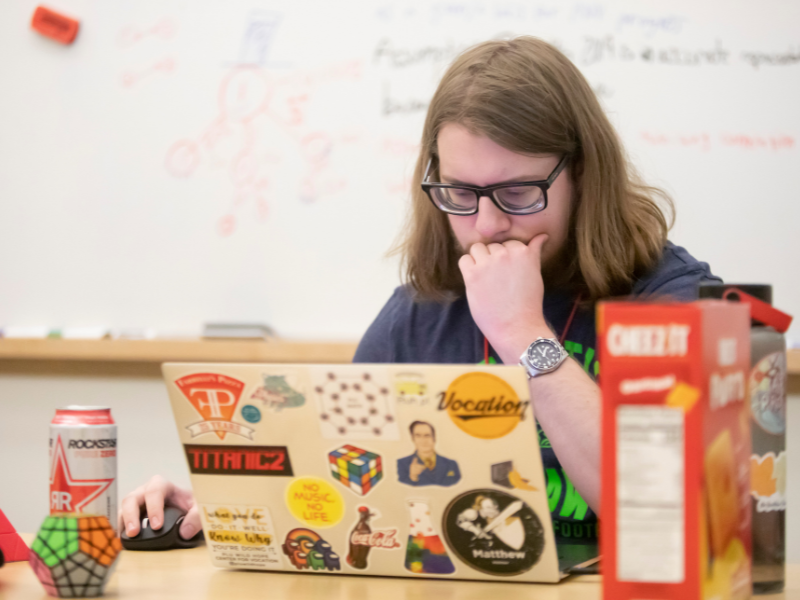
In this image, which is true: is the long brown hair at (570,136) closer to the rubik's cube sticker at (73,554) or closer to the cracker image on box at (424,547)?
the cracker image on box at (424,547)

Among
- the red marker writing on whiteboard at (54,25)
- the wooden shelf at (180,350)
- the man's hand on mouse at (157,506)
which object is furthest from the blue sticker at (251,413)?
the red marker writing on whiteboard at (54,25)

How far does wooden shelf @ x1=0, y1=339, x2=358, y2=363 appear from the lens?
1770 millimetres

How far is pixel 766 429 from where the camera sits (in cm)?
61

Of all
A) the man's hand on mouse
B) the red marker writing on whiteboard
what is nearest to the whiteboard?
the red marker writing on whiteboard

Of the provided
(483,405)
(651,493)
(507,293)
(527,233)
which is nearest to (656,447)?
(651,493)

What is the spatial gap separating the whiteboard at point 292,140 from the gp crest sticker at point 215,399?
3.89ft

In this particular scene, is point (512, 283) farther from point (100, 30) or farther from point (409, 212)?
point (100, 30)

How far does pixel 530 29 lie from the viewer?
5.86ft

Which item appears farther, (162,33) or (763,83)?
(162,33)

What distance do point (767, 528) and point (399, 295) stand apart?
0.81 metres

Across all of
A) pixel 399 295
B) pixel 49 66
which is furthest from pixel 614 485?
pixel 49 66

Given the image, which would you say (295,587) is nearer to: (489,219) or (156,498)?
(156,498)

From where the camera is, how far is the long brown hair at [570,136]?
1.04m

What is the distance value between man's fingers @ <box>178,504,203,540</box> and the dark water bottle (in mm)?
560
